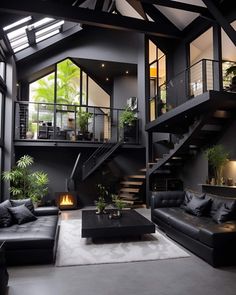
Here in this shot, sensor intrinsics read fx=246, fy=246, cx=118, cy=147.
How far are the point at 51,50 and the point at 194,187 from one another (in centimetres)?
806

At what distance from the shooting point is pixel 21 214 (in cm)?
491

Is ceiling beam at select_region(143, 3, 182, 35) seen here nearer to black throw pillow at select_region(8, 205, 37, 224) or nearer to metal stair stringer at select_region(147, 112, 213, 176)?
metal stair stringer at select_region(147, 112, 213, 176)

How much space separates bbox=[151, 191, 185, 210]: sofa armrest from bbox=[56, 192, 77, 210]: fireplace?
3.72 meters

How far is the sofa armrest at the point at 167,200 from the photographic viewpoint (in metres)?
6.36

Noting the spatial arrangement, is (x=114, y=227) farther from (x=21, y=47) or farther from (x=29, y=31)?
(x=21, y=47)

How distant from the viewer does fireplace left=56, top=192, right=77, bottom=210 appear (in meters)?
9.00

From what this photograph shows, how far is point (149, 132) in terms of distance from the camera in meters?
9.84

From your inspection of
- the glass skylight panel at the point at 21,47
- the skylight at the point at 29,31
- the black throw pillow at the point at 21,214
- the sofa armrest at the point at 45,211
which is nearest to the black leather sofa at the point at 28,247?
the black throw pillow at the point at 21,214

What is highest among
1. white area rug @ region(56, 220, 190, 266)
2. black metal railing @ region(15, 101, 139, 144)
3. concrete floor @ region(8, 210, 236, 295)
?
black metal railing @ region(15, 101, 139, 144)

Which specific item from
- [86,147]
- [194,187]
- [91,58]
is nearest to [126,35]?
[91,58]

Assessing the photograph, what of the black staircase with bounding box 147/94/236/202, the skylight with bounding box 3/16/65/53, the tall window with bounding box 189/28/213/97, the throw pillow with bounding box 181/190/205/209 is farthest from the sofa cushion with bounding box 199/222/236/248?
the skylight with bounding box 3/16/65/53

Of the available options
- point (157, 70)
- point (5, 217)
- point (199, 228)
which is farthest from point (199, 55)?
point (5, 217)

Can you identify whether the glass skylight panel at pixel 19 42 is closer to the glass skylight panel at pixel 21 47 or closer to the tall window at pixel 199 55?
the glass skylight panel at pixel 21 47

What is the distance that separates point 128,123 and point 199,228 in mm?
6582
